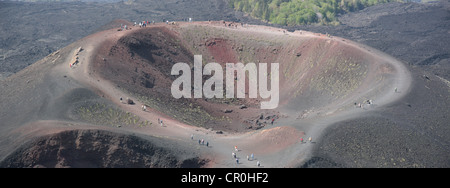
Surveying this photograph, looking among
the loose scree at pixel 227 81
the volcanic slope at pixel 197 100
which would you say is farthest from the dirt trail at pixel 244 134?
the loose scree at pixel 227 81

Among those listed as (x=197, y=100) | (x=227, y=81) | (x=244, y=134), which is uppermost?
(x=227, y=81)

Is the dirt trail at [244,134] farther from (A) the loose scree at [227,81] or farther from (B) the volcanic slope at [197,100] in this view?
(A) the loose scree at [227,81]

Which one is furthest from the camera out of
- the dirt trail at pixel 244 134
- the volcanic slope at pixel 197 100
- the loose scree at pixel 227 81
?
the loose scree at pixel 227 81

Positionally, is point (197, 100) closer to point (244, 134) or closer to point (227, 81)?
point (227, 81)

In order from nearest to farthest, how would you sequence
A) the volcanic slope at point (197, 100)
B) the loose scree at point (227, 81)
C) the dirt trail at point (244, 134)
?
the dirt trail at point (244, 134) < the volcanic slope at point (197, 100) < the loose scree at point (227, 81)

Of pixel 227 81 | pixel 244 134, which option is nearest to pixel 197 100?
pixel 227 81
